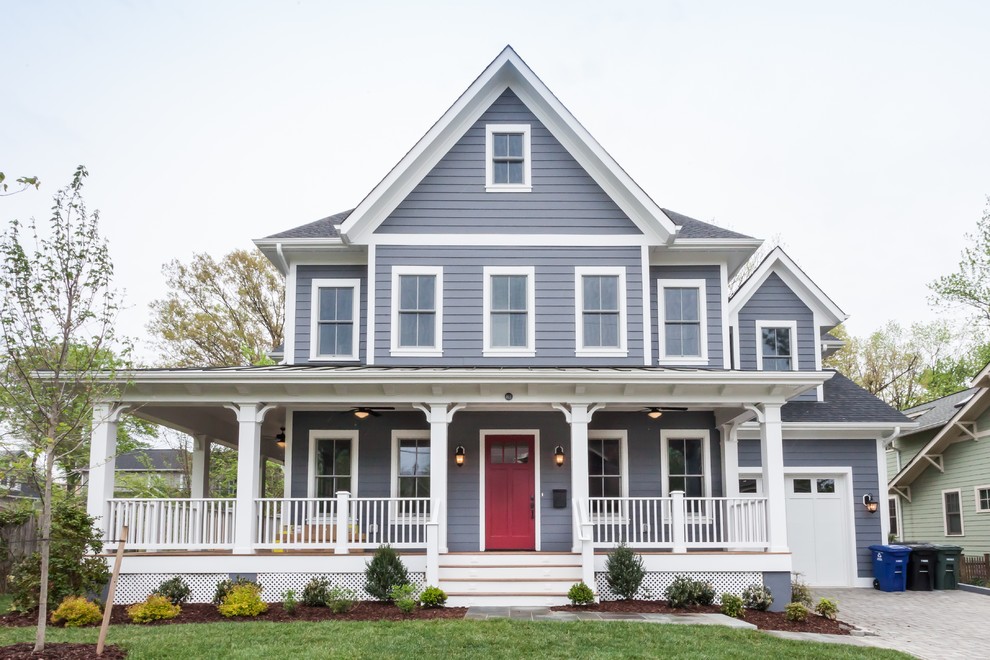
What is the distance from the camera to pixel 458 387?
47.0ft

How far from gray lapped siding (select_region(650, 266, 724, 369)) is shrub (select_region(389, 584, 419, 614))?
636 centimetres

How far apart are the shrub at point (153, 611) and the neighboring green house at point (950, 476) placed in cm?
1589

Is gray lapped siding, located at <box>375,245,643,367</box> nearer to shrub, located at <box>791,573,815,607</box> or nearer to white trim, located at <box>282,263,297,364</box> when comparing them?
white trim, located at <box>282,263,297,364</box>

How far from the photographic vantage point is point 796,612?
41.7 feet

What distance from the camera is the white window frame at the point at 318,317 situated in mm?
16578

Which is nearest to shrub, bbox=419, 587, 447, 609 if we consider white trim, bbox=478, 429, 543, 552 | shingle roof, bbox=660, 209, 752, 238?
white trim, bbox=478, 429, 543, 552

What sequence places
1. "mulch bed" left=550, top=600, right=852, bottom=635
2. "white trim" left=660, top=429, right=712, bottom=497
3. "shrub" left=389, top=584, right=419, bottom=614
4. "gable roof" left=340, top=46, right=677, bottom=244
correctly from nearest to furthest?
"mulch bed" left=550, top=600, right=852, bottom=635
"shrub" left=389, top=584, right=419, bottom=614
"gable roof" left=340, top=46, right=677, bottom=244
"white trim" left=660, top=429, right=712, bottom=497

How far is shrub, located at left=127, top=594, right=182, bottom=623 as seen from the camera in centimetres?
1202

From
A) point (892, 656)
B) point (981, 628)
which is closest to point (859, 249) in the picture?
point (981, 628)

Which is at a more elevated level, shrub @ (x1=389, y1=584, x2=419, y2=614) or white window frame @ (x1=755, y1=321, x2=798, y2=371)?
white window frame @ (x1=755, y1=321, x2=798, y2=371)

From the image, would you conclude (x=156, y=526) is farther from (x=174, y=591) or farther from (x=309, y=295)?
(x=309, y=295)

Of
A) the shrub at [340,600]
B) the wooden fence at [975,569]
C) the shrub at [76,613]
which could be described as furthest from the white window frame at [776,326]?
the shrub at [76,613]

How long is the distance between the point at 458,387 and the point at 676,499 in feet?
12.9

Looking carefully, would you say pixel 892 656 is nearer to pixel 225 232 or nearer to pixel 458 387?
pixel 458 387
